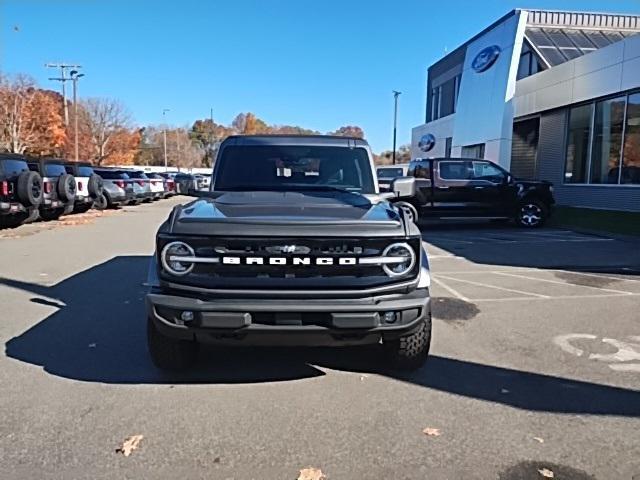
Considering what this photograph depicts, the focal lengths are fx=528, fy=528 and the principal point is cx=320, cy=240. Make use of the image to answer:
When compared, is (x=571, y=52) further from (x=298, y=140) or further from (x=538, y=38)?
(x=298, y=140)

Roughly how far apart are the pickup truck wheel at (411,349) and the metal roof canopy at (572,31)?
2228 centimetres

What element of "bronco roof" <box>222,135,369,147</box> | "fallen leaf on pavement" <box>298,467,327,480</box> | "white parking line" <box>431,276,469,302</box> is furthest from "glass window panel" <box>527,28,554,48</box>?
"fallen leaf on pavement" <box>298,467,327,480</box>

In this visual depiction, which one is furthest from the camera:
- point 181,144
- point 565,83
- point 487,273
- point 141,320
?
point 181,144

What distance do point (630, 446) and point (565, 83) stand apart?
19303mm

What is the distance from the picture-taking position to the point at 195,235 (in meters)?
3.60

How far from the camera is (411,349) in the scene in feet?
13.7

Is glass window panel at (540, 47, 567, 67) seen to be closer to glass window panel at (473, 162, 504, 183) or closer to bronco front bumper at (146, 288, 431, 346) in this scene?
glass window panel at (473, 162, 504, 183)

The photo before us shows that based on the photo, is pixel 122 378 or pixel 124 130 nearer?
pixel 122 378

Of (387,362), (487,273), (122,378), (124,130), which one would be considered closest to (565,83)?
(487,273)

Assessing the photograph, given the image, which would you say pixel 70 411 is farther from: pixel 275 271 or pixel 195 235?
pixel 275 271

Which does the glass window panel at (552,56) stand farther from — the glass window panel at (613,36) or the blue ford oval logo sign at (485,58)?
the glass window panel at (613,36)

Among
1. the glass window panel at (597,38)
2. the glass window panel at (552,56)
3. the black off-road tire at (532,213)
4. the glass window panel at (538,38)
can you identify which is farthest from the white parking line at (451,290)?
the glass window panel at (597,38)

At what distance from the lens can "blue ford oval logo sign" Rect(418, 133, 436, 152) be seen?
36688 millimetres

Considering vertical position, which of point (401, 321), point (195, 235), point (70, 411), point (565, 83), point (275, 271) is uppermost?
point (565, 83)
